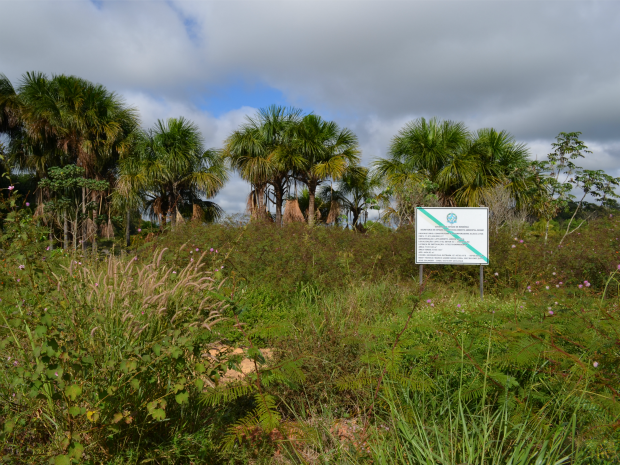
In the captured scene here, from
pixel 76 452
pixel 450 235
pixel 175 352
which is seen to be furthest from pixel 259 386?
pixel 450 235

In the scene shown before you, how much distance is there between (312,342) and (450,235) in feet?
14.5

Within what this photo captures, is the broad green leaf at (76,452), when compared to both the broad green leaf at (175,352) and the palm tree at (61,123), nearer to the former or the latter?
the broad green leaf at (175,352)

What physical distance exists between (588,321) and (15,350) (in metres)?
3.36

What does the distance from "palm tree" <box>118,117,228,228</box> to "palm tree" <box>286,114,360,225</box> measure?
4.48 metres

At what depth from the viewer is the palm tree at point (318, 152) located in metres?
19.6

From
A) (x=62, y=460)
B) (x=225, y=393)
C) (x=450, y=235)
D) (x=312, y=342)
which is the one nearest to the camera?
(x=62, y=460)

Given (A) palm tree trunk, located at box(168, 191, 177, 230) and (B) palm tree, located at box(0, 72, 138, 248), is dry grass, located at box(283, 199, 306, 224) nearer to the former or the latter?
(A) palm tree trunk, located at box(168, 191, 177, 230)

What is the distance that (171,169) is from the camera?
21.0m

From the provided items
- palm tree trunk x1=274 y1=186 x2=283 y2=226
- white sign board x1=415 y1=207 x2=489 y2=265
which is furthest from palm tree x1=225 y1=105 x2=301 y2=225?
white sign board x1=415 y1=207 x2=489 y2=265

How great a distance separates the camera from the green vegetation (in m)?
1.90

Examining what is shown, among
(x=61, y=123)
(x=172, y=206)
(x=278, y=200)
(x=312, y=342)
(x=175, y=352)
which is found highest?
(x=61, y=123)

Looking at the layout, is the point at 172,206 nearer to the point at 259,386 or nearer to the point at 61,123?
the point at 61,123

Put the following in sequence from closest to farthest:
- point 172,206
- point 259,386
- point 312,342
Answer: point 259,386 → point 312,342 → point 172,206

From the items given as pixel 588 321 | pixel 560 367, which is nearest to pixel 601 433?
pixel 560 367
